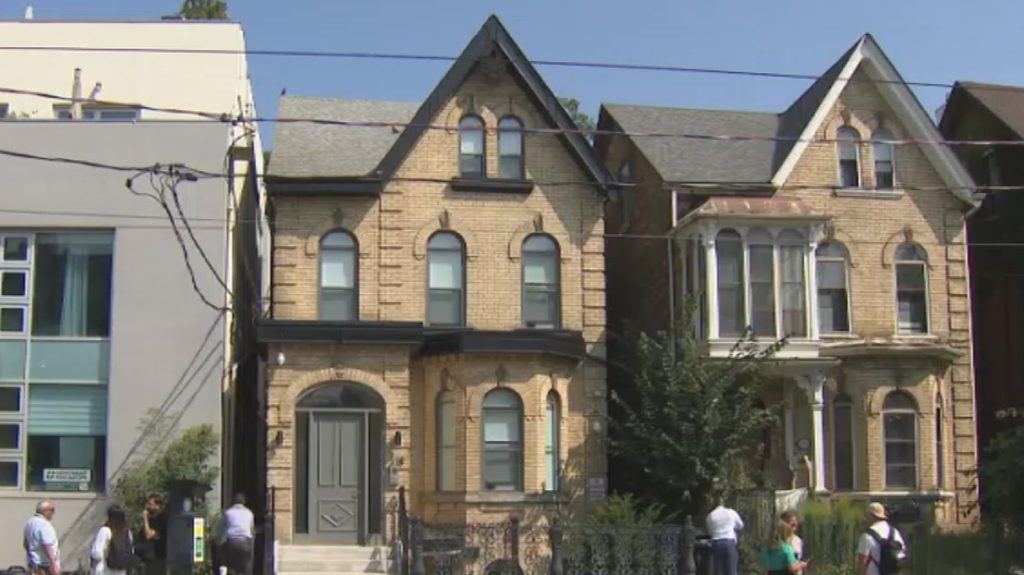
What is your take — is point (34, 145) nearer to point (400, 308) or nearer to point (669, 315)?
point (400, 308)

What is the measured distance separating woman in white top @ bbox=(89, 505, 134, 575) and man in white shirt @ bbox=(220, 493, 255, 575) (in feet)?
9.18

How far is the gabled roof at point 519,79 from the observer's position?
2667 cm

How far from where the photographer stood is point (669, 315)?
2838cm

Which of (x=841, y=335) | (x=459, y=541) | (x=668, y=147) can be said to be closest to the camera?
(x=459, y=541)

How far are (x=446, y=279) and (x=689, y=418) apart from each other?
5.30 metres

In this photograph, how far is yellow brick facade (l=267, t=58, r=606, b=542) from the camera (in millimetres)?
25281

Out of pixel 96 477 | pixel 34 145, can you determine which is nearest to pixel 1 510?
pixel 96 477

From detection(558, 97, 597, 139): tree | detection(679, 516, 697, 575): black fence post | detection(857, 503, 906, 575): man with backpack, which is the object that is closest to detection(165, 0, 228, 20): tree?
detection(558, 97, 597, 139): tree

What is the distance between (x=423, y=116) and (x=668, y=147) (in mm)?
5755

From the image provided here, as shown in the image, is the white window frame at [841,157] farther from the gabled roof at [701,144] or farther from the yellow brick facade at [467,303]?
the yellow brick facade at [467,303]

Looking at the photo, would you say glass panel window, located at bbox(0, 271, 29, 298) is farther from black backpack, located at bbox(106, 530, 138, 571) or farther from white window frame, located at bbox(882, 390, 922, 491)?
white window frame, located at bbox(882, 390, 922, 491)

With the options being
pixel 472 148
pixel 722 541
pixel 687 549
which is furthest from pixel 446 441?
pixel 722 541

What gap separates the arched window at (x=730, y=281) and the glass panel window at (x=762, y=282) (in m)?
0.23

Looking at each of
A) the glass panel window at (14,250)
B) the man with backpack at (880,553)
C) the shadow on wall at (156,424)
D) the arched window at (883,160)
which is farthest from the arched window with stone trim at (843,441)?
the glass panel window at (14,250)
